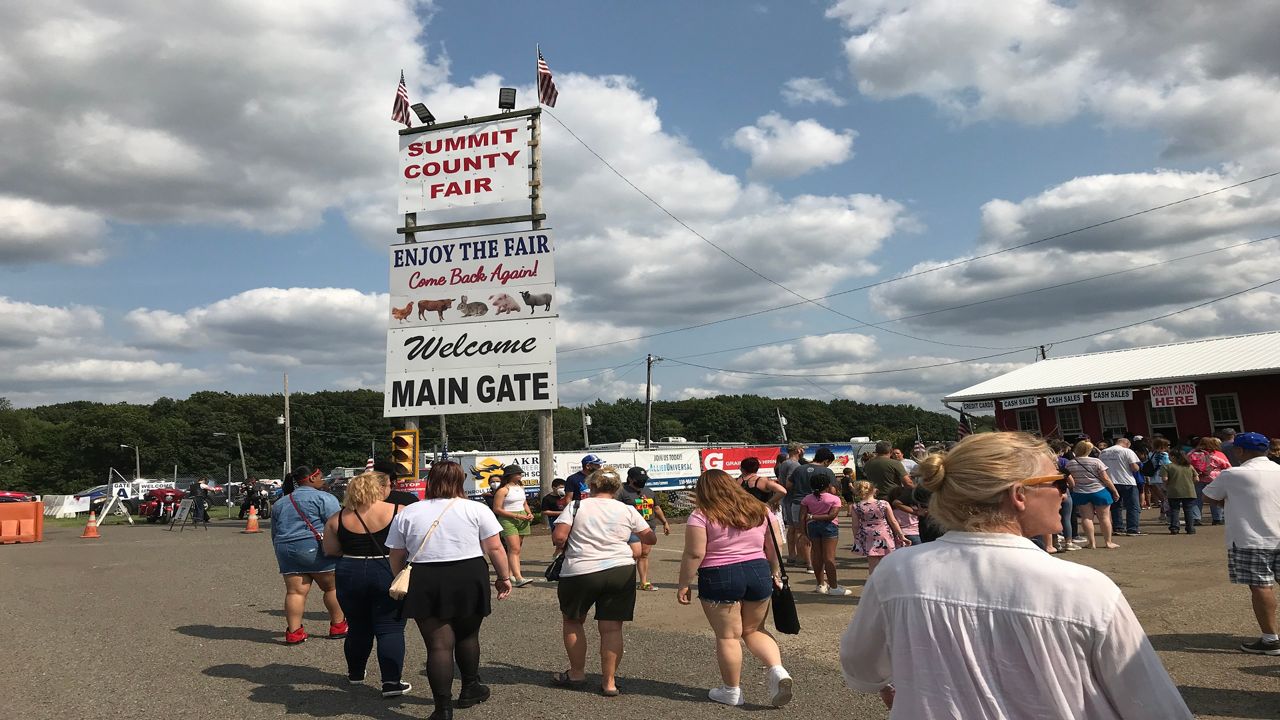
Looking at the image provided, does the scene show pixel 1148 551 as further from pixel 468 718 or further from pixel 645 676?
pixel 468 718

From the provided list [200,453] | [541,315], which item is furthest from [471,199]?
[200,453]

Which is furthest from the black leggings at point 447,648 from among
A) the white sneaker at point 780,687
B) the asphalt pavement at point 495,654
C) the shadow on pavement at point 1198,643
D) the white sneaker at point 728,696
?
Result: the shadow on pavement at point 1198,643

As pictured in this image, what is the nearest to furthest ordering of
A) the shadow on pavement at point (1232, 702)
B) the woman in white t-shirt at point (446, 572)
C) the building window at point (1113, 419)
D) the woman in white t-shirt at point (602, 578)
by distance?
1. the shadow on pavement at point (1232, 702)
2. the woman in white t-shirt at point (446, 572)
3. the woman in white t-shirt at point (602, 578)
4. the building window at point (1113, 419)

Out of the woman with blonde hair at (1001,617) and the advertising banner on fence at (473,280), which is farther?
the advertising banner on fence at (473,280)

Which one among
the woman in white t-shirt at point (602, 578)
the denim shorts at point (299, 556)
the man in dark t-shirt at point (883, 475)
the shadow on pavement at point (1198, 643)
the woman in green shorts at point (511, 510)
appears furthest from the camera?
the woman in green shorts at point (511, 510)

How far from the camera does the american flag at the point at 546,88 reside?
49.6 ft

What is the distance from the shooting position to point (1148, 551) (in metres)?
12.1

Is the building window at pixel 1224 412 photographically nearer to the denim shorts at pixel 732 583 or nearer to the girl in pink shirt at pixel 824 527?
the girl in pink shirt at pixel 824 527

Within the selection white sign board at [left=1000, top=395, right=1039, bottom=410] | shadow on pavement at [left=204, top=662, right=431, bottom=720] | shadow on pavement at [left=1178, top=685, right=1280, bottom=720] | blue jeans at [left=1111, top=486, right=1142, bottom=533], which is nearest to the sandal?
shadow on pavement at [left=204, top=662, right=431, bottom=720]

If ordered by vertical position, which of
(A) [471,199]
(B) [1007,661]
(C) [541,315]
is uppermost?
(A) [471,199]

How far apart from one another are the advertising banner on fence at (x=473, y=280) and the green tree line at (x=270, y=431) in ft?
226

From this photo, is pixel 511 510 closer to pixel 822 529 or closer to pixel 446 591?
pixel 822 529

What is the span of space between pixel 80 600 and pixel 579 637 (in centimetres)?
884

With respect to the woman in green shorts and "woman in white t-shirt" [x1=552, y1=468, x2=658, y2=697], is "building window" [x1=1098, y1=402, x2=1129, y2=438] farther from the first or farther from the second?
"woman in white t-shirt" [x1=552, y1=468, x2=658, y2=697]
